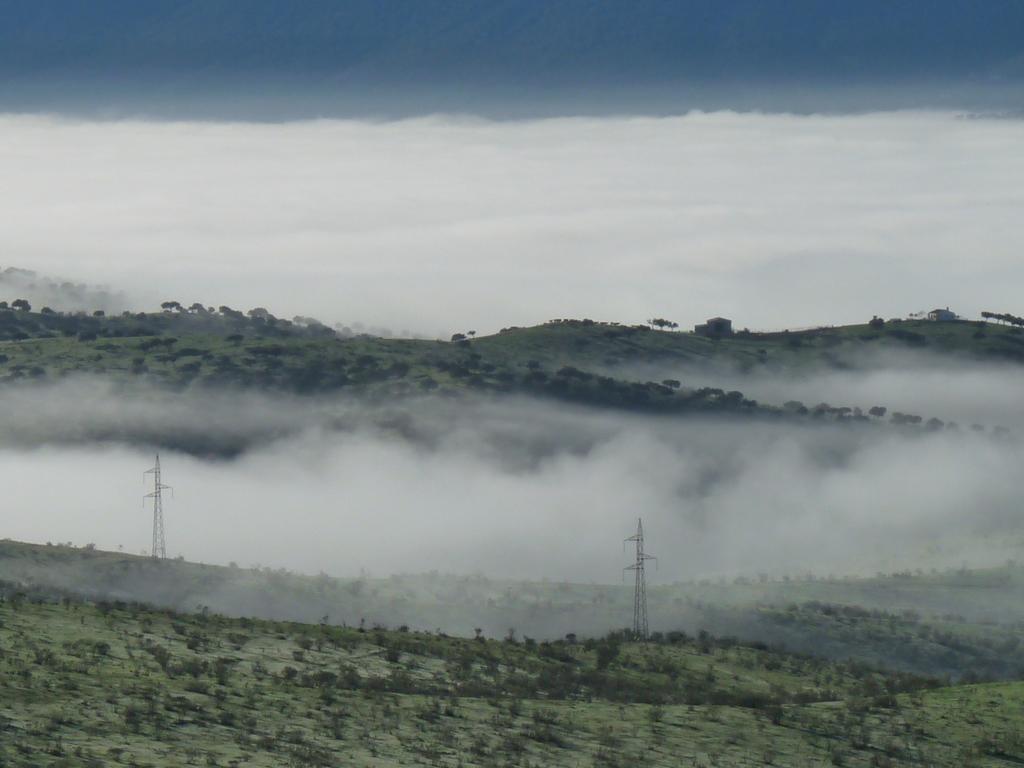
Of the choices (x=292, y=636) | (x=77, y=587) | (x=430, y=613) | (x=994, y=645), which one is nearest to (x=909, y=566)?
(x=994, y=645)

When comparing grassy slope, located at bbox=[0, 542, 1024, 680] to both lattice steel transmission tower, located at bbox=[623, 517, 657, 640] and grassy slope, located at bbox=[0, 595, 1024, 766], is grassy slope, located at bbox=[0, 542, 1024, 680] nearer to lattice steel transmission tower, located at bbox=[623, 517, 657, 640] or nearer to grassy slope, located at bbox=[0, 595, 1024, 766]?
lattice steel transmission tower, located at bbox=[623, 517, 657, 640]

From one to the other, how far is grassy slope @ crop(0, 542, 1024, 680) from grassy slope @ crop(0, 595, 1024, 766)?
30.1 metres

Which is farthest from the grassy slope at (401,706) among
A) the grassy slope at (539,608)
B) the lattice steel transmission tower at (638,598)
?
the grassy slope at (539,608)

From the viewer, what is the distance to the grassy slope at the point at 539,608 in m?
111

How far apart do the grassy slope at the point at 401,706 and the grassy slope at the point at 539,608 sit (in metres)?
30.1

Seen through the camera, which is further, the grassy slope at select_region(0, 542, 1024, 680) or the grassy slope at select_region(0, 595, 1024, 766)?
the grassy slope at select_region(0, 542, 1024, 680)

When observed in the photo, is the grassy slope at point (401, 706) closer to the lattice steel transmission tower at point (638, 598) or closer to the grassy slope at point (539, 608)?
the lattice steel transmission tower at point (638, 598)

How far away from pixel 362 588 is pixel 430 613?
26.2 ft

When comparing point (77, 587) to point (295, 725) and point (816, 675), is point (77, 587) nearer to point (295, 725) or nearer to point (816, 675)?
point (816, 675)

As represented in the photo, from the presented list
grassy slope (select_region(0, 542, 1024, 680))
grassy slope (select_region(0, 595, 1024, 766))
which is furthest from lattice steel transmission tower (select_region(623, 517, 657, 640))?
grassy slope (select_region(0, 595, 1024, 766))

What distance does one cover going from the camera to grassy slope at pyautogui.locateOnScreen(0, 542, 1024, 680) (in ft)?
364

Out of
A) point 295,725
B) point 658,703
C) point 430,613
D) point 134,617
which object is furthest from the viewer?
point 430,613

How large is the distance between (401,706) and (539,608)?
63.1m

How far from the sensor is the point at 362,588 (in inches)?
4887
